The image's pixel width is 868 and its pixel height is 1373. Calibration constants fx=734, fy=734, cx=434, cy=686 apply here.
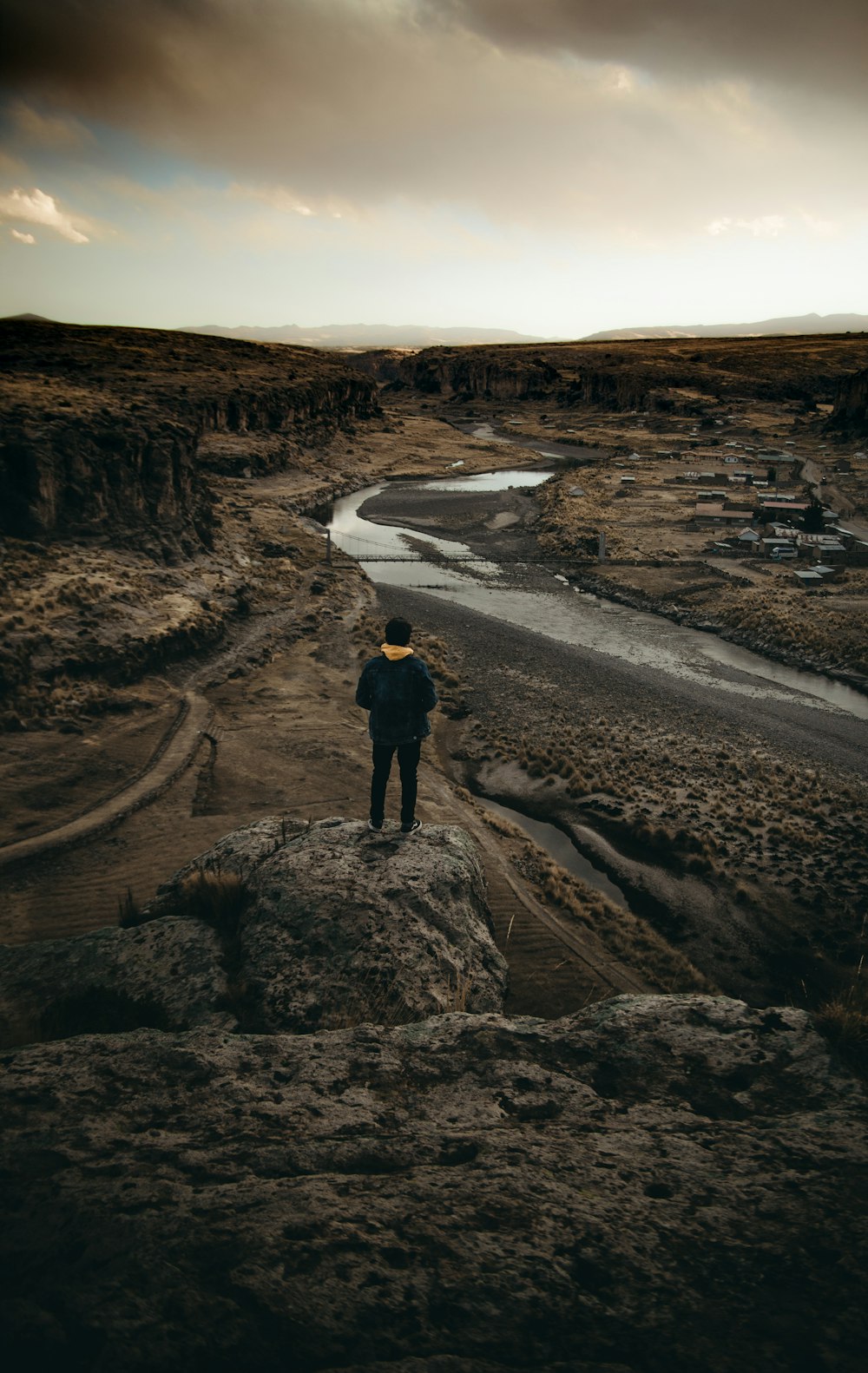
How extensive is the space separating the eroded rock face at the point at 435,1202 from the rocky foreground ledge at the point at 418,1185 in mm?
16

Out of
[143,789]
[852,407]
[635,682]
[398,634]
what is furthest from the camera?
[852,407]

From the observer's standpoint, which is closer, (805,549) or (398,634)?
(398,634)

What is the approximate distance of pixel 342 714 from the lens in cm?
2484

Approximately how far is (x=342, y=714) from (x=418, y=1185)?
66.2 ft

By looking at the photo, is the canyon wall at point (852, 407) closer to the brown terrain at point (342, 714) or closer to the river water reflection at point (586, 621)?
the brown terrain at point (342, 714)

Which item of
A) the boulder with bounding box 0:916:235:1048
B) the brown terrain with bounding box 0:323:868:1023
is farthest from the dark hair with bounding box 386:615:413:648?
the brown terrain with bounding box 0:323:868:1023

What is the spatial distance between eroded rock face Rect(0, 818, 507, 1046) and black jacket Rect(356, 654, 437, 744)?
1926 millimetres

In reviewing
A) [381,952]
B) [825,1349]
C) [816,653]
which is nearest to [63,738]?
[381,952]

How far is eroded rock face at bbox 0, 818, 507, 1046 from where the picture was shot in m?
8.06

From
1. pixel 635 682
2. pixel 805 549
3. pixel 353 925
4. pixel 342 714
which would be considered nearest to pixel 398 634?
pixel 353 925

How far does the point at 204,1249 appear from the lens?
4.34 metres

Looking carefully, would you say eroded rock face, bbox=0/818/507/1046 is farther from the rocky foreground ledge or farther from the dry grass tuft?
the dry grass tuft

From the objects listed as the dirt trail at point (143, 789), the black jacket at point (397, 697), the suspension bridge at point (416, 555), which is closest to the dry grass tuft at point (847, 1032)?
the black jacket at point (397, 697)

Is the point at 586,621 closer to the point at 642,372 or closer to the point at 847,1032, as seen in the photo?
the point at 847,1032
